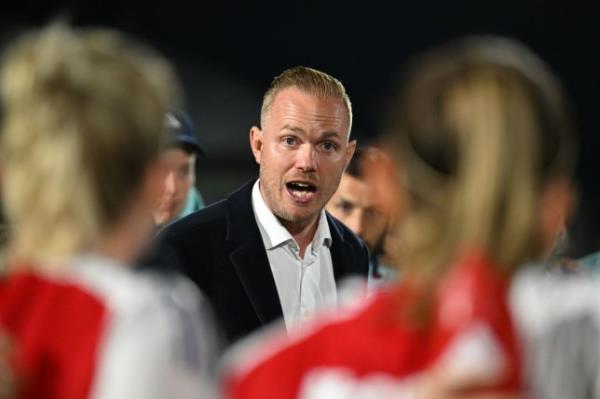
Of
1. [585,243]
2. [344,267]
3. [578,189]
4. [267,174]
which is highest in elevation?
[578,189]

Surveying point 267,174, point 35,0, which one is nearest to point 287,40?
point 35,0

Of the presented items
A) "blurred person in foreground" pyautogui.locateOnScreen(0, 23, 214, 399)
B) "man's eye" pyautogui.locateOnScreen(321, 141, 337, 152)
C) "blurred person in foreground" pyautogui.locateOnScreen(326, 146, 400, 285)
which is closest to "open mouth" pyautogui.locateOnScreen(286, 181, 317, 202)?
"man's eye" pyautogui.locateOnScreen(321, 141, 337, 152)

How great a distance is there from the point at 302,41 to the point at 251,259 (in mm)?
4877

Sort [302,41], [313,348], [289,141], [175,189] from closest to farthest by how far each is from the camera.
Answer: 1. [313,348]
2. [289,141]
3. [175,189]
4. [302,41]

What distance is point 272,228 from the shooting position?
145 inches

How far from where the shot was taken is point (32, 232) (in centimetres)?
158

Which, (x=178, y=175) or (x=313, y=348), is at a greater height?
(x=178, y=175)

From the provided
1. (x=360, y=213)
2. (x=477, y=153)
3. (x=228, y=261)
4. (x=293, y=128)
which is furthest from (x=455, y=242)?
(x=360, y=213)

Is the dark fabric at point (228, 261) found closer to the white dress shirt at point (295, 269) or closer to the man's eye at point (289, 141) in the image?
the white dress shirt at point (295, 269)

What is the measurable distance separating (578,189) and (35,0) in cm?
374

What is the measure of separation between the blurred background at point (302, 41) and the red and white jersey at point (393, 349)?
18.0 feet

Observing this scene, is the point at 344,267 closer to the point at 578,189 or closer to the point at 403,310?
the point at 403,310

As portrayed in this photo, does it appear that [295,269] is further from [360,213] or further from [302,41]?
[302,41]

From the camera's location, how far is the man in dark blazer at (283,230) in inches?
136
